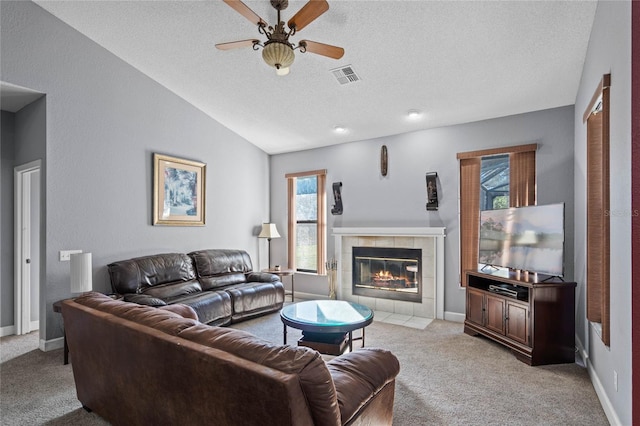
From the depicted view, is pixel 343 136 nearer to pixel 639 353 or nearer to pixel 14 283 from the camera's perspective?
pixel 639 353

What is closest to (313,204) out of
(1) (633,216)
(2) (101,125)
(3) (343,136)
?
(3) (343,136)

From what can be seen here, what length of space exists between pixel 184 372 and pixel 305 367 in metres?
0.62

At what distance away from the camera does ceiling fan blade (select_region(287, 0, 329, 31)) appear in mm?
2285

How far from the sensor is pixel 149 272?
4230 millimetres

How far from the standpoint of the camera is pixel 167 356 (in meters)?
1.61

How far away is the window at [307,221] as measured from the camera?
19.8 feet

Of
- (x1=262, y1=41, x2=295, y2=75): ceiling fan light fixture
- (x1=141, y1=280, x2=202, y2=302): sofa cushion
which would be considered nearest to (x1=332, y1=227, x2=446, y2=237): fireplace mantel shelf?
(x1=141, y1=280, x2=202, y2=302): sofa cushion

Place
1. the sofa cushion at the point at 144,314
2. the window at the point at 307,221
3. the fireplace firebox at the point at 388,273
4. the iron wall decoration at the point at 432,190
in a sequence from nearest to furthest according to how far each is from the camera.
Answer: the sofa cushion at the point at 144,314 → the iron wall decoration at the point at 432,190 → the fireplace firebox at the point at 388,273 → the window at the point at 307,221

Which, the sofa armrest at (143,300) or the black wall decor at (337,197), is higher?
the black wall decor at (337,197)

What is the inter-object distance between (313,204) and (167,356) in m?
4.75

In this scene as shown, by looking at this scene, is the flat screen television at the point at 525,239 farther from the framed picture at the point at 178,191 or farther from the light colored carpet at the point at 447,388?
the framed picture at the point at 178,191

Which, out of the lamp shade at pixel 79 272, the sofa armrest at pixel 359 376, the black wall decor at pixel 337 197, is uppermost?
the black wall decor at pixel 337 197

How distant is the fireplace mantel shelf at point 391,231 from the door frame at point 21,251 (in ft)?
13.4

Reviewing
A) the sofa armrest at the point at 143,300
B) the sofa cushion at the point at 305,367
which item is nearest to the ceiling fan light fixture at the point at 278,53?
the sofa cushion at the point at 305,367
